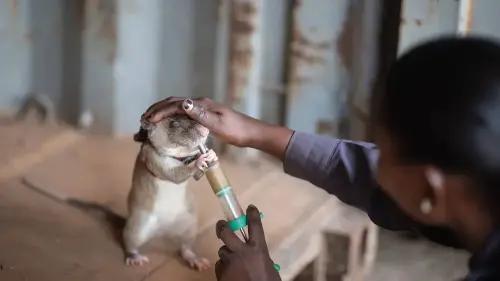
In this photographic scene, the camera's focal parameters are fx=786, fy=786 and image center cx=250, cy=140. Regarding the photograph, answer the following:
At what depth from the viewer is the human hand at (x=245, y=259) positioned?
3.51 ft

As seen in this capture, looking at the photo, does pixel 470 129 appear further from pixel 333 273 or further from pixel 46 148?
pixel 46 148

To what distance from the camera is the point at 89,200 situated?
1.68 metres

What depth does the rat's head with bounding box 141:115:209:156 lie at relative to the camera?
4.13ft

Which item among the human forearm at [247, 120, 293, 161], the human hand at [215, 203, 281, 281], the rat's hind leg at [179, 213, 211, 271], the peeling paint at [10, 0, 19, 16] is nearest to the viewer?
the human hand at [215, 203, 281, 281]

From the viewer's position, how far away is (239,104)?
195cm

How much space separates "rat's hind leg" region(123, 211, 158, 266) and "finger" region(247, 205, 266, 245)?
1.02 feet

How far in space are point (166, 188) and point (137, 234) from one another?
0.35ft

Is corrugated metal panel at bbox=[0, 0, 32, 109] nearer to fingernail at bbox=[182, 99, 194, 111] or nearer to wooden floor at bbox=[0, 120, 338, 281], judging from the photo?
wooden floor at bbox=[0, 120, 338, 281]

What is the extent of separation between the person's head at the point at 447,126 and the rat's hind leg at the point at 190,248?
554 mm

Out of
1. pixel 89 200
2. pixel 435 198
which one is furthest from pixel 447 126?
pixel 89 200

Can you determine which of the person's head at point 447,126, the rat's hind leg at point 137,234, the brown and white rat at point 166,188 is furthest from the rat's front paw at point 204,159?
the person's head at point 447,126

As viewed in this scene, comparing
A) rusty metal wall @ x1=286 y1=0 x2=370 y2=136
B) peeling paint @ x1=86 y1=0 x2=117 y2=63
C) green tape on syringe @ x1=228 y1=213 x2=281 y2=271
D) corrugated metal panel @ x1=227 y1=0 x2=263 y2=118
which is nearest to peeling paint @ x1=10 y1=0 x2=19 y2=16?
peeling paint @ x1=86 y1=0 x2=117 y2=63

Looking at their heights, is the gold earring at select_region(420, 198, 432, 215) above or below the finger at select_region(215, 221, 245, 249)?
above

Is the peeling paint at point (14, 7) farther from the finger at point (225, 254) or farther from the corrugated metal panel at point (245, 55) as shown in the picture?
the finger at point (225, 254)
